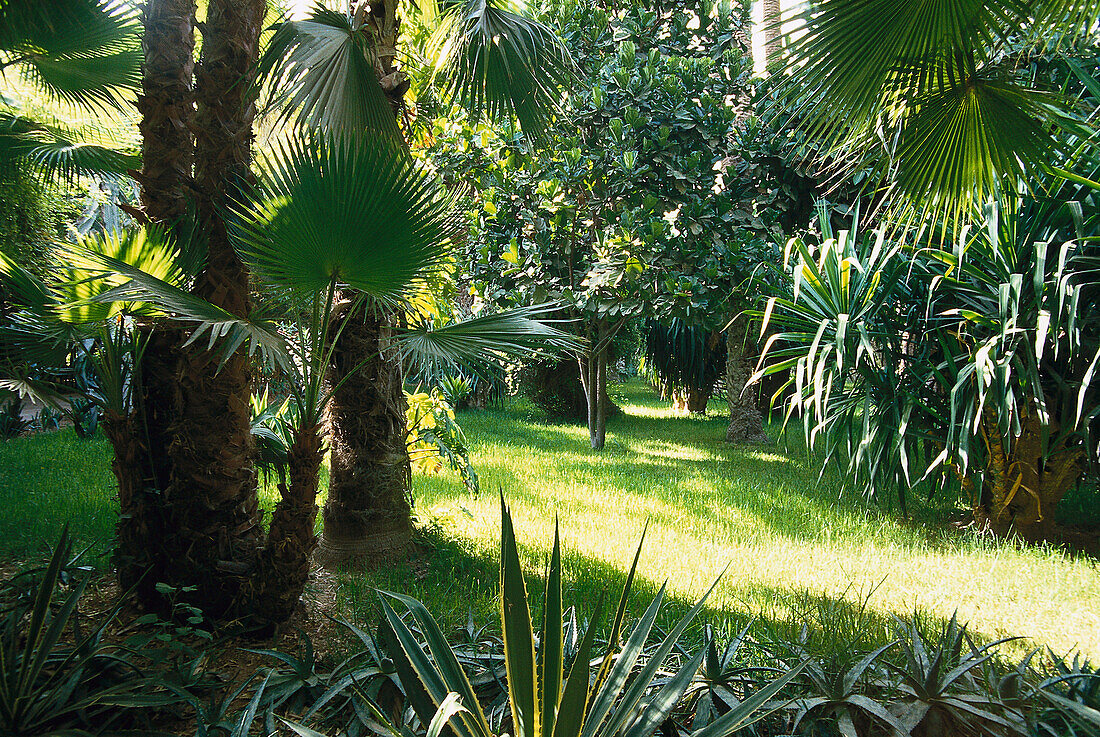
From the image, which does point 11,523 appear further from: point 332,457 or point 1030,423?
point 1030,423

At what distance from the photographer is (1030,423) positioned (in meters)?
4.48

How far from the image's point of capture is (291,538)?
2857mm

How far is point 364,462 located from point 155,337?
139 cm

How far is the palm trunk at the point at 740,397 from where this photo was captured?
9.22m

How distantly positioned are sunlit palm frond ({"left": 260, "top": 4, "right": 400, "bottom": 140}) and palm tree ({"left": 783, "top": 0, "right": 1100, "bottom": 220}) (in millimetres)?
2053

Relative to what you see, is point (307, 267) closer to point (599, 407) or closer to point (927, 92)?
point (927, 92)

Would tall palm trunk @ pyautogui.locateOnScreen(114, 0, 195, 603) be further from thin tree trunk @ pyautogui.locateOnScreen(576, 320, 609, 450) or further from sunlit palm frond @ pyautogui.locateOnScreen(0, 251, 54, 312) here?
thin tree trunk @ pyautogui.locateOnScreen(576, 320, 609, 450)

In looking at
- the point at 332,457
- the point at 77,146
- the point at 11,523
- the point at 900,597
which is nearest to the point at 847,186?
the point at 900,597

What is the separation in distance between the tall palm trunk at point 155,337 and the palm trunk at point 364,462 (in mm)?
1094

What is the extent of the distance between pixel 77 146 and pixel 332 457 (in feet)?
9.96

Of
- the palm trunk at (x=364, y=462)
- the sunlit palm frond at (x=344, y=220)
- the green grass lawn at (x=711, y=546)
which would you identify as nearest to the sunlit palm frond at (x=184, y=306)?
the sunlit palm frond at (x=344, y=220)

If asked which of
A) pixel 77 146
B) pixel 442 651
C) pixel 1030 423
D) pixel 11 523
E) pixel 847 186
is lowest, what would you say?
pixel 11 523

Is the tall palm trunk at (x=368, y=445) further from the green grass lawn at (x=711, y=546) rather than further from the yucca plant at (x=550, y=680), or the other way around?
the yucca plant at (x=550, y=680)

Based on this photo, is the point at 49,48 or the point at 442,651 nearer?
the point at 442,651
